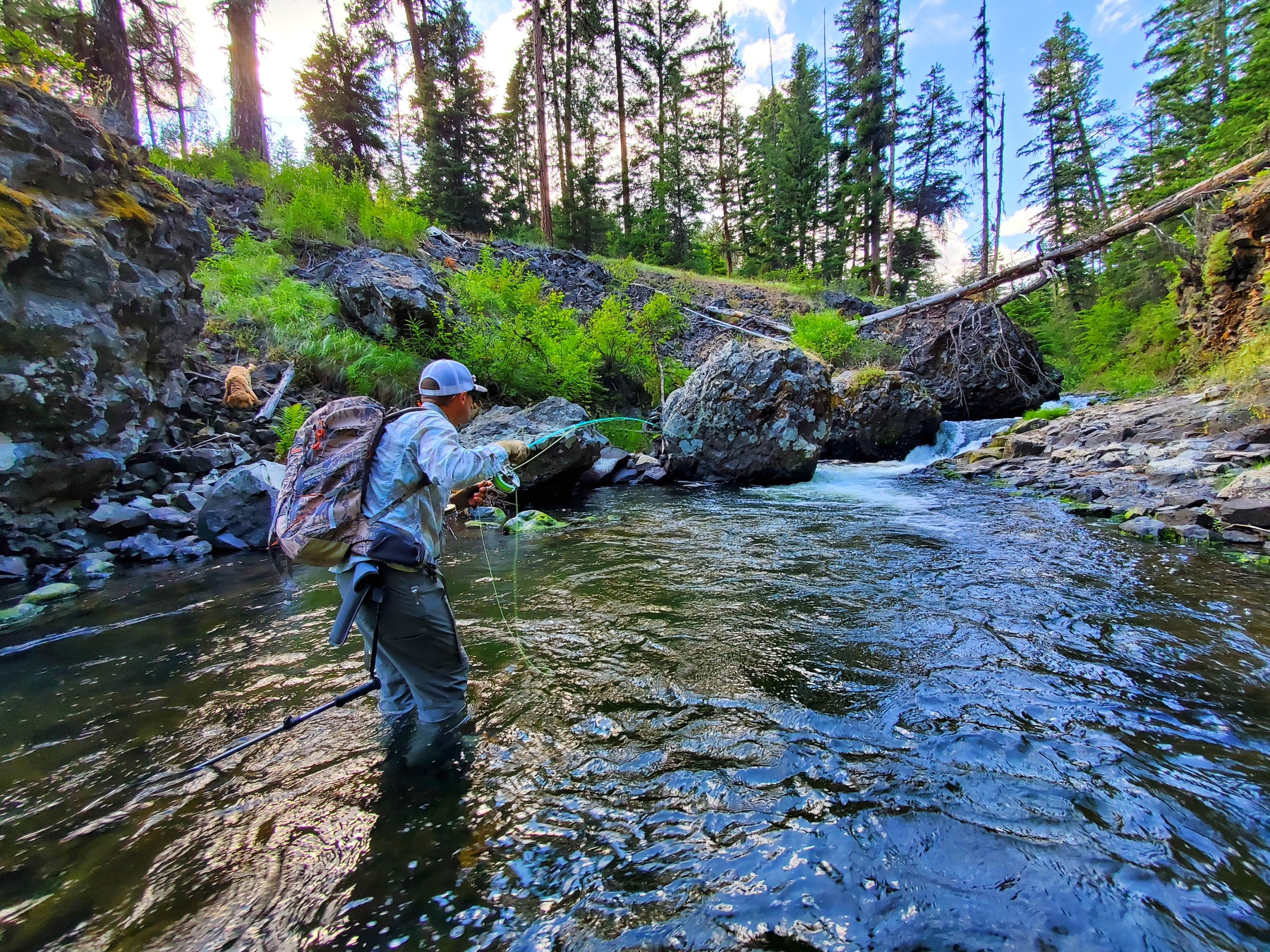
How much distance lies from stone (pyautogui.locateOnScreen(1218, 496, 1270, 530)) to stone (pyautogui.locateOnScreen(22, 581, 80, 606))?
42.8 ft

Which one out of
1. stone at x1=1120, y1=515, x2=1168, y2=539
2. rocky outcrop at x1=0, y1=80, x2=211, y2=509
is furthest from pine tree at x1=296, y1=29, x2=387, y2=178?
stone at x1=1120, y1=515, x2=1168, y2=539

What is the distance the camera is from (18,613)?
5.09 meters

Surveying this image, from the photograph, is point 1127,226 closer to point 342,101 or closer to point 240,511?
point 240,511

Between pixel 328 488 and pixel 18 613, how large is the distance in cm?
516

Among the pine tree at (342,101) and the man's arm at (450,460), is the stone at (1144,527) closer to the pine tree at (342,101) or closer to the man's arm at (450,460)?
the man's arm at (450,460)

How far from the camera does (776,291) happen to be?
2556 centimetres

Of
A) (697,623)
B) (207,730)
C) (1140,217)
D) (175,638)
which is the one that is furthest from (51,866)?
(1140,217)

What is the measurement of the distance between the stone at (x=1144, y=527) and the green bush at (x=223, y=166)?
21.2m

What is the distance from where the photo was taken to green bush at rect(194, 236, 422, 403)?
35.6 feet

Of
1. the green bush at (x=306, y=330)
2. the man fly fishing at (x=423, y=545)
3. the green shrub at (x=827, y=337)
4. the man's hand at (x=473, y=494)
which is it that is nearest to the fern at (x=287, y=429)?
the green bush at (x=306, y=330)

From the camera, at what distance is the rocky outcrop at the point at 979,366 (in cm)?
1691

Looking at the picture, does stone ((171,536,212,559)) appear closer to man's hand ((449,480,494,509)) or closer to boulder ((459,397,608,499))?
boulder ((459,397,608,499))

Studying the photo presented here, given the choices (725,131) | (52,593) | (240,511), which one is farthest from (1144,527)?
(725,131)

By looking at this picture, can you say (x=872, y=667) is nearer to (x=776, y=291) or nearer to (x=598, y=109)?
(x=776, y=291)
